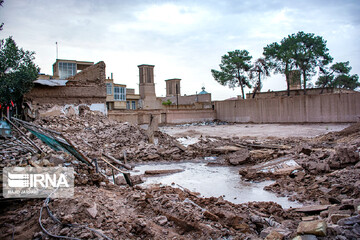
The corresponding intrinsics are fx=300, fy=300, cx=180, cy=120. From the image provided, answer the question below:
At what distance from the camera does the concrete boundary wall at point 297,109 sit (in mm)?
26406

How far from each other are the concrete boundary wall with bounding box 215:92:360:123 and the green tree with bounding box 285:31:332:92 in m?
5.48

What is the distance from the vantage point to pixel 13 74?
1775 cm

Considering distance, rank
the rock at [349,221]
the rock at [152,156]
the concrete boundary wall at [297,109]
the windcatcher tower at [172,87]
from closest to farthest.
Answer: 1. the rock at [349,221]
2. the rock at [152,156]
3. the concrete boundary wall at [297,109]
4. the windcatcher tower at [172,87]

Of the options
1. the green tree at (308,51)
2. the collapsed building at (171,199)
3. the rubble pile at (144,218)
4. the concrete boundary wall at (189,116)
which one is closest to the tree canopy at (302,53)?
the green tree at (308,51)

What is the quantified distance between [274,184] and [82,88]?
52.9 feet

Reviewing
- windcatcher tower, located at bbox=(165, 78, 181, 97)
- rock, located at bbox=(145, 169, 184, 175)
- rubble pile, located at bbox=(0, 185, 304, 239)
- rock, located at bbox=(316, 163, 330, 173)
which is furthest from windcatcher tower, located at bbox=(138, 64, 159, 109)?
Answer: rubble pile, located at bbox=(0, 185, 304, 239)

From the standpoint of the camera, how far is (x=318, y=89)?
36.2 metres

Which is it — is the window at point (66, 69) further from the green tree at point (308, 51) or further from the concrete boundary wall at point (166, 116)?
the green tree at point (308, 51)

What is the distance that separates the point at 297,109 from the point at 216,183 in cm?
2372

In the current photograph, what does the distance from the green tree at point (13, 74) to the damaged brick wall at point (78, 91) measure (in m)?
0.88

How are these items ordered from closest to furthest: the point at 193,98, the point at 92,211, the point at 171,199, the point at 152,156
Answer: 1. the point at 92,211
2. the point at 171,199
3. the point at 152,156
4. the point at 193,98

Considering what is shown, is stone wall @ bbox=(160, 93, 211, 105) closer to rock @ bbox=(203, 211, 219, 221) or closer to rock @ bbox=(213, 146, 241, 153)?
rock @ bbox=(213, 146, 241, 153)

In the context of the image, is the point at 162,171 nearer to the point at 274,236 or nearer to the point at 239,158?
the point at 239,158

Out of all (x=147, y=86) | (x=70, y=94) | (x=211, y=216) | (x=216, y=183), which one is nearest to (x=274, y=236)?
(x=211, y=216)
